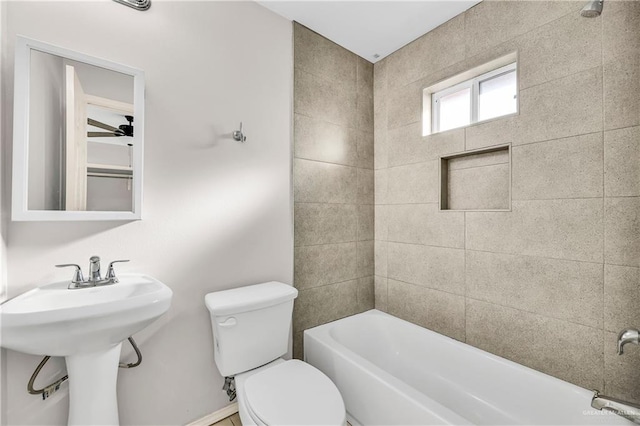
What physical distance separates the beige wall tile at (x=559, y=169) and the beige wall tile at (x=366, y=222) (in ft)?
3.41

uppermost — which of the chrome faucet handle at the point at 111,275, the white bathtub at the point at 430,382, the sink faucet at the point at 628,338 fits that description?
the chrome faucet handle at the point at 111,275

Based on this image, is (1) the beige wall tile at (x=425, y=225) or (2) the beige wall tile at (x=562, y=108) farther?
(1) the beige wall tile at (x=425, y=225)

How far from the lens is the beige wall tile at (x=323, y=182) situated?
192 cm

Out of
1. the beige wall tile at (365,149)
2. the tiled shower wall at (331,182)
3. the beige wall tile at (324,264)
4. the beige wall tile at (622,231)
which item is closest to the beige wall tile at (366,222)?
the tiled shower wall at (331,182)

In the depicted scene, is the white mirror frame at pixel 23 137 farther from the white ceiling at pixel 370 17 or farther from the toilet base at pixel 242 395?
the white ceiling at pixel 370 17

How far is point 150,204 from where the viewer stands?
1.38 m

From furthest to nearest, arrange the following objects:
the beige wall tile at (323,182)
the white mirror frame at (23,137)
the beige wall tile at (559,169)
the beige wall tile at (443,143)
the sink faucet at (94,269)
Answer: the beige wall tile at (323,182), the beige wall tile at (443,143), the beige wall tile at (559,169), the sink faucet at (94,269), the white mirror frame at (23,137)

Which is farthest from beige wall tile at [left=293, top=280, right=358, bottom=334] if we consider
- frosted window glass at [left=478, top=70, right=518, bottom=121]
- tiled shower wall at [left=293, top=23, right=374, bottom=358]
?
frosted window glass at [left=478, top=70, right=518, bottom=121]

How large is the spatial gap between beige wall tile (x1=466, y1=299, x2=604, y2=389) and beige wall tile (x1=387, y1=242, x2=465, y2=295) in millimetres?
174

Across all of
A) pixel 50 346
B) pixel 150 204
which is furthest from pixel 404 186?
pixel 50 346

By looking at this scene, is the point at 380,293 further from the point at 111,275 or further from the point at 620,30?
the point at 620,30

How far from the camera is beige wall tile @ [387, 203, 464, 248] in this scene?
184 centimetres

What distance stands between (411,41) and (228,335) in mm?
2315

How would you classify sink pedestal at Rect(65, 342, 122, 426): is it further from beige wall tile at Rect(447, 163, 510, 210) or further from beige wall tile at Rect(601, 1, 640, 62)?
beige wall tile at Rect(601, 1, 640, 62)
